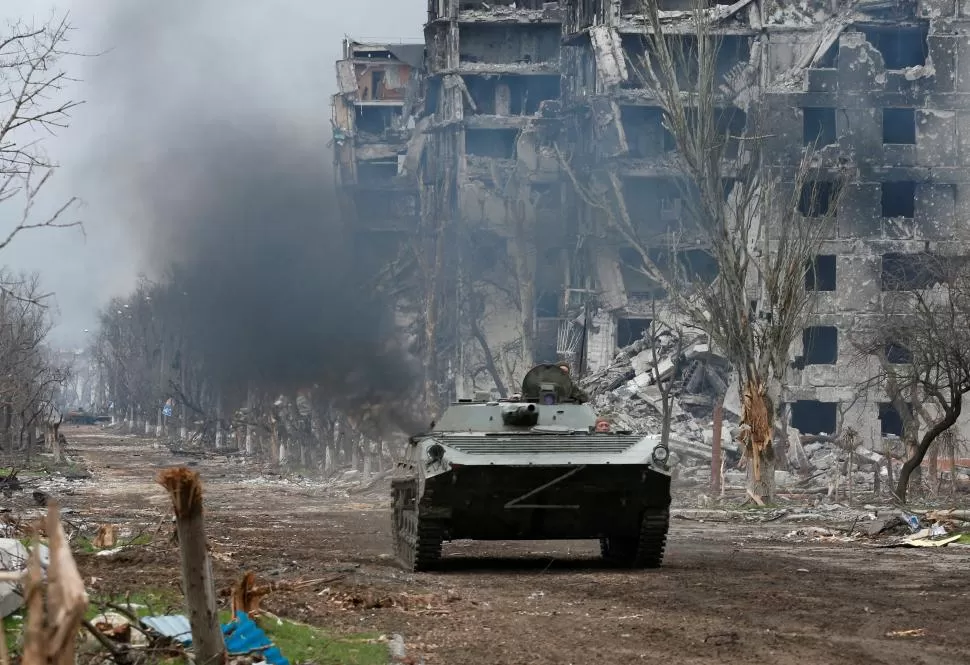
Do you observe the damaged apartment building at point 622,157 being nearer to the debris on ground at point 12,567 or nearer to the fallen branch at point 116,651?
the debris on ground at point 12,567

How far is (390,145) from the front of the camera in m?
79.4

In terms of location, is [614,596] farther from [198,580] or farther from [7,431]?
[7,431]

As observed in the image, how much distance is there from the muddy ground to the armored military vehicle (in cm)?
42

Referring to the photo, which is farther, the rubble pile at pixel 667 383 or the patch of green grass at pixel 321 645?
the rubble pile at pixel 667 383

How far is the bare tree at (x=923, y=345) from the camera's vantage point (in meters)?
28.6

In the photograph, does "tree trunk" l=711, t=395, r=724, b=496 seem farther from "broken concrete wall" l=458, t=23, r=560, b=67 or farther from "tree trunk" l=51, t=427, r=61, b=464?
"broken concrete wall" l=458, t=23, r=560, b=67

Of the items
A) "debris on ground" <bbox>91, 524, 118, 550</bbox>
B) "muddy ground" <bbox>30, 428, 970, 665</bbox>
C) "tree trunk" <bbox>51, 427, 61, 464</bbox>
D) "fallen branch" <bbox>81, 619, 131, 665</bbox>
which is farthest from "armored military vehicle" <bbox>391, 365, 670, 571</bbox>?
"tree trunk" <bbox>51, 427, 61, 464</bbox>

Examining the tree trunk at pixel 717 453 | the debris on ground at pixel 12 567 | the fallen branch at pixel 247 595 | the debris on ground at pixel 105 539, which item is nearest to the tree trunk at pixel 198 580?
the debris on ground at pixel 12 567

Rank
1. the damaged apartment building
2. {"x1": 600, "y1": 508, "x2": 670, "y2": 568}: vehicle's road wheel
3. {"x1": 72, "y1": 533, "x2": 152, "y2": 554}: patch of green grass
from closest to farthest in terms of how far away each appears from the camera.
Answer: {"x1": 600, "y1": 508, "x2": 670, "y2": 568}: vehicle's road wheel → {"x1": 72, "y1": 533, "x2": 152, "y2": 554}: patch of green grass → the damaged apartment building

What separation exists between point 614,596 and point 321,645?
3.72 meters

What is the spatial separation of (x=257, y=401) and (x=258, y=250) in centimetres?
688

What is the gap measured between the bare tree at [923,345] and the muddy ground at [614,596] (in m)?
7.23

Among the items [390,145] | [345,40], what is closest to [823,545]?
[390,145]

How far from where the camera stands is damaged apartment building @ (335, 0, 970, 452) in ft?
176
